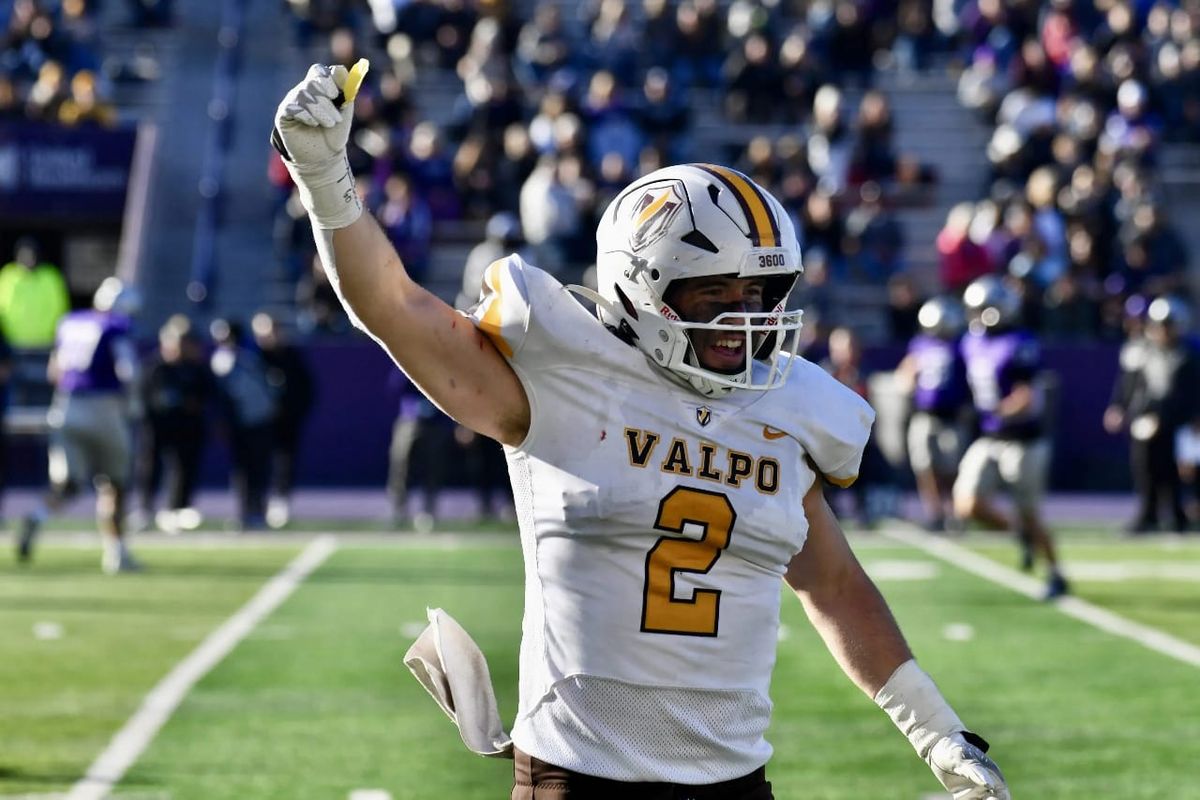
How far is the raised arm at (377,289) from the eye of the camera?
3258mm

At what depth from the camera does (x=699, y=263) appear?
3.68 metres

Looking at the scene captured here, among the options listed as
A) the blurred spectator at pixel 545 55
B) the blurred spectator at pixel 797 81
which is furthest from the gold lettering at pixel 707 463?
the blurred spectator at pixel 797 81

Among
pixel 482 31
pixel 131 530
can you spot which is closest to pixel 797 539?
pixel 131 530

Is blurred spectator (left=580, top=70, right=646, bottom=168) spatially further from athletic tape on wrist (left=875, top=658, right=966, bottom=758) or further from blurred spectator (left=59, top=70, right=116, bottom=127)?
athletic tape on wrist (left=875, top=658, right=966, bottom=758)

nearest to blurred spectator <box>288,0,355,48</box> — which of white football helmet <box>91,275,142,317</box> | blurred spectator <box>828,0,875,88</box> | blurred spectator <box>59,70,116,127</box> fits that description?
blurred spectator <box>59,70,116,127</box>

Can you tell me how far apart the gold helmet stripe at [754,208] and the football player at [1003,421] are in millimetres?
8998

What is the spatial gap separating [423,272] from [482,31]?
3.05m

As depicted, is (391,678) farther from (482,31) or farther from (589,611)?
(482,31)

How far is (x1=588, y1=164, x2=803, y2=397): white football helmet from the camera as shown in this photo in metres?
3.66

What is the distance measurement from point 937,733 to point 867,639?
8.5 inches

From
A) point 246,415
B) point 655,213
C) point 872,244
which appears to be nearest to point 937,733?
point 655,213

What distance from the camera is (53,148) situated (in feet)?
69.1

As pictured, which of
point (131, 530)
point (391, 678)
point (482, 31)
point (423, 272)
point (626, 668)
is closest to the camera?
point (626, 668)

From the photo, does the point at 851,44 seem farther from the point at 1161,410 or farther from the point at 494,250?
the point at 494,250
